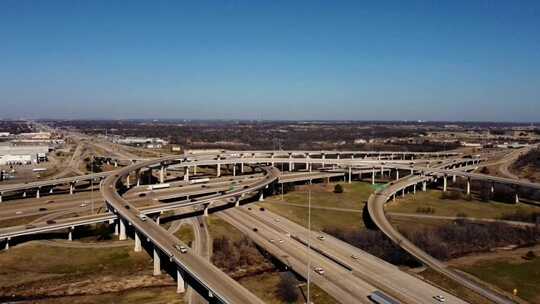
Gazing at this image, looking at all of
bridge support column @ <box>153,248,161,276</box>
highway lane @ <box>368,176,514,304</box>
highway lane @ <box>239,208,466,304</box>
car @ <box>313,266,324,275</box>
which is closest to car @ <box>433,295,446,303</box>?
highway lane @ <box>239,208,466,304</box>

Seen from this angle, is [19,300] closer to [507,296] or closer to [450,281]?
[450,281]

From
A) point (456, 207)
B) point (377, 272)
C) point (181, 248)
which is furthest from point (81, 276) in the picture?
point (456, 207)

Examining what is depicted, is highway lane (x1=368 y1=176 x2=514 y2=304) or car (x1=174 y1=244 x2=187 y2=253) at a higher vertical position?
car (x1=174 y1=244 x2=187 y2=253)

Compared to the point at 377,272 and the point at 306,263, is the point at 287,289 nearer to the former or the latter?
the point at 306,263

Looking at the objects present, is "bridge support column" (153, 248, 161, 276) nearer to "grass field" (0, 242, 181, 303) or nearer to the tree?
"grass field" (0, 242, 181, 303)

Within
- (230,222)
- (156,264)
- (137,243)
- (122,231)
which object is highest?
(122,231)
